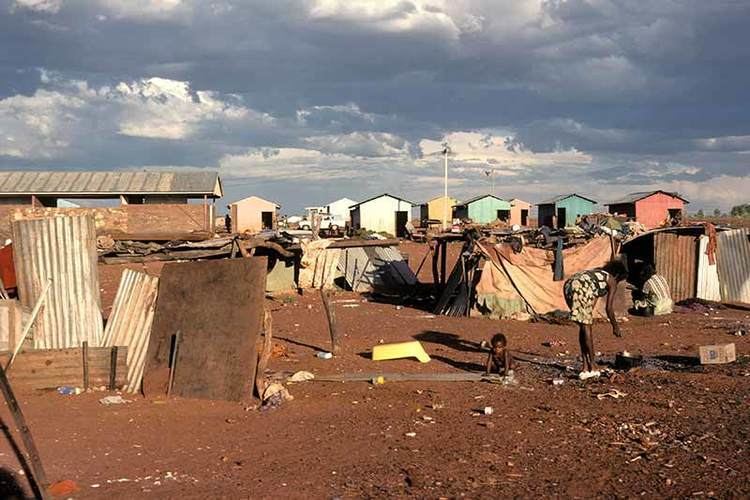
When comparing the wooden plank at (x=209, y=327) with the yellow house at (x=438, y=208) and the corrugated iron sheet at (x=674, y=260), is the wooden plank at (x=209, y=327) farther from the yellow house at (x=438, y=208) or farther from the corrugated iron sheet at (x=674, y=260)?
the yellow house at (x=438, y=208)

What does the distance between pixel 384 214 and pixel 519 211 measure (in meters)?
14.0

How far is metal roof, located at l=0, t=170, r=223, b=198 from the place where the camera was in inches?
1361

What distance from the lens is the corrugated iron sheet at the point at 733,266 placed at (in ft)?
63.6

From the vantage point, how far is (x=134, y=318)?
9750 millimetres

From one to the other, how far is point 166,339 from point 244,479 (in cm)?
378

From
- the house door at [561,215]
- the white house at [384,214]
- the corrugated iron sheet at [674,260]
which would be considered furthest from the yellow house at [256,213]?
the corrugated iron sheet at [674,260]

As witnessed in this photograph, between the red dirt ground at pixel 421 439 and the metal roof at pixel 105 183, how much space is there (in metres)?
25.6

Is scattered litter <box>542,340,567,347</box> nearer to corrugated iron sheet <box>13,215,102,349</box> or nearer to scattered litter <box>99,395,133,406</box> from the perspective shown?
scattered litter <box>99,395,133,406</box>

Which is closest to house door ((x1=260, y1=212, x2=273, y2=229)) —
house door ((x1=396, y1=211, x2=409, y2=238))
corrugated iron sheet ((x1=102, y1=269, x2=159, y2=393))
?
house door ((x1=396, y1=211, x2=409, y2=238))

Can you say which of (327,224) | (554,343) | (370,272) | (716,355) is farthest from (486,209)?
(716,355)

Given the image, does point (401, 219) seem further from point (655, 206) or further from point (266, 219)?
point (655, 206)

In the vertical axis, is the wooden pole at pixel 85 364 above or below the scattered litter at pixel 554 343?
above

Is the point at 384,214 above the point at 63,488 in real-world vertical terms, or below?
above

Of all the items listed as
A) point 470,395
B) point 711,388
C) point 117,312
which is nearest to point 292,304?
point 117,312
